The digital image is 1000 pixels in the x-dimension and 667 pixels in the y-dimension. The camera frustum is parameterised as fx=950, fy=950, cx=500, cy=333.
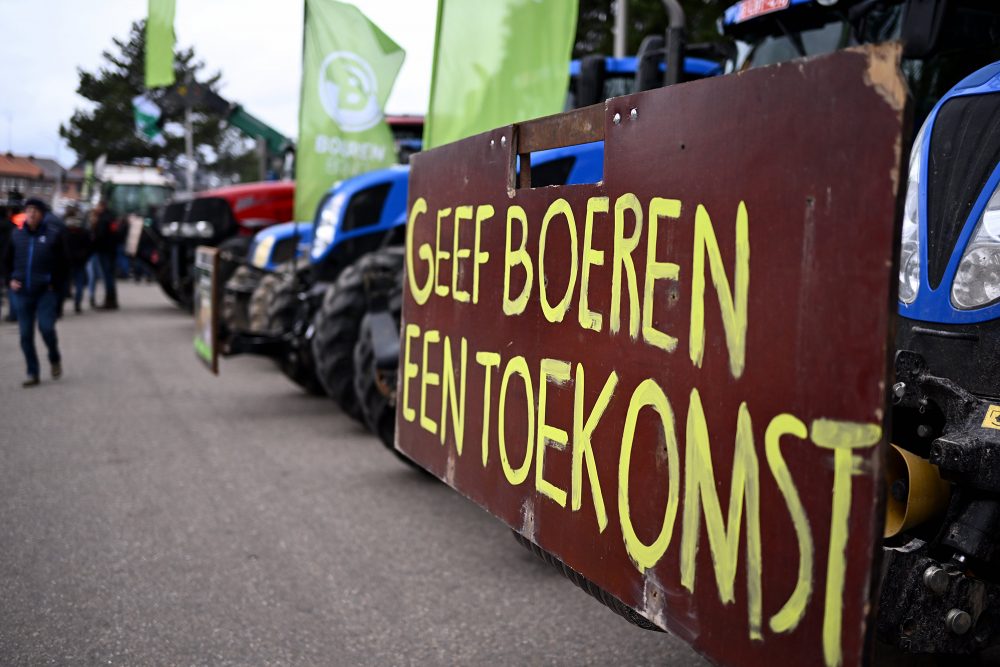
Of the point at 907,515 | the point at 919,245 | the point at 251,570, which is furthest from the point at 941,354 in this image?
the point at 251,570

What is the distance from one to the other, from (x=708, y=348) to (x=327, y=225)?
6174 mm

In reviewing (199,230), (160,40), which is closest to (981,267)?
(160,40)

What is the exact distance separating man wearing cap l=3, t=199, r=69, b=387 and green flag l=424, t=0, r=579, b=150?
17.6ft

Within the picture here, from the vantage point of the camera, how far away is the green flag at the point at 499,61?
518cm

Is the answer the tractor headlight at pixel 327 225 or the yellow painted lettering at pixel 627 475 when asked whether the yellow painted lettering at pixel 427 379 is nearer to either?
the yellow painted lettering at pixel 627 475

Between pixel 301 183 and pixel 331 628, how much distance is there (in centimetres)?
483

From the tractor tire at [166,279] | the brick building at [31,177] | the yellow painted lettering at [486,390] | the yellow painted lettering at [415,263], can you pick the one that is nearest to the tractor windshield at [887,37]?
the yellow painted lettering at [415,263]

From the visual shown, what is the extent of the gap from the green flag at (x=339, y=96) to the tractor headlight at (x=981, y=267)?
590 centimetres

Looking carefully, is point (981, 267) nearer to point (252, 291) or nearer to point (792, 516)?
point (792, 516)

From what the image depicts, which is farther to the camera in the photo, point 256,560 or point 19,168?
point 19,168

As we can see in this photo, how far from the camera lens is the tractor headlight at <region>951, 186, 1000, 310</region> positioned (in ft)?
7.27

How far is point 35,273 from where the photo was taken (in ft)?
30.5

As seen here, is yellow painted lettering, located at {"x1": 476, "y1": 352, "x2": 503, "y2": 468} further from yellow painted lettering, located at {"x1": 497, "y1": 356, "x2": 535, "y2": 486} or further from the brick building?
the brick building

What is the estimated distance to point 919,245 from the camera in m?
2.39
